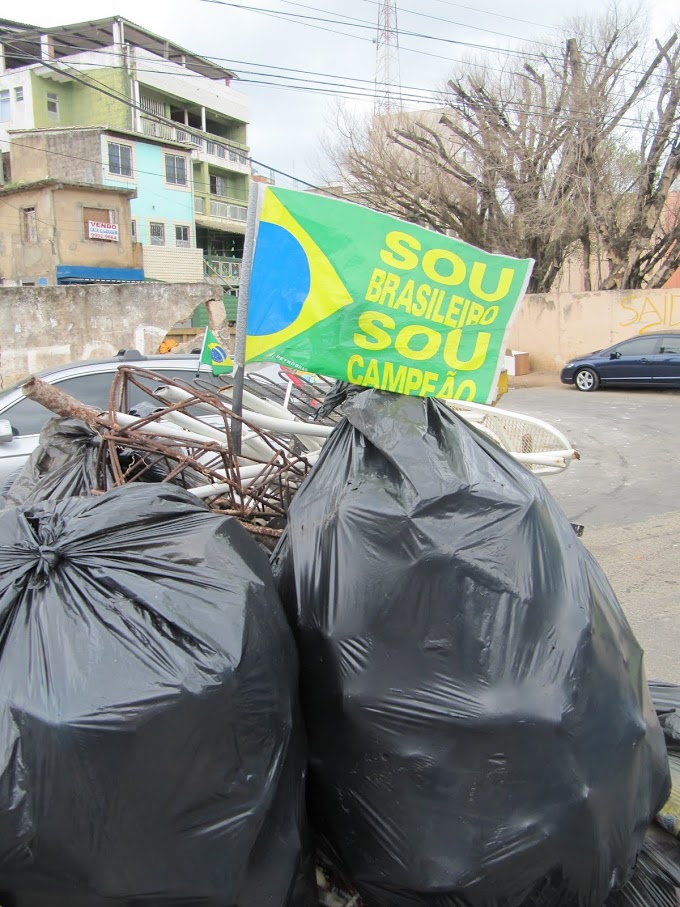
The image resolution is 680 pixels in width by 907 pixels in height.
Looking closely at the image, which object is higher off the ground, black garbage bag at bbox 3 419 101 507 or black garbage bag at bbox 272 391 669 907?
black garbage bag at bbox 3 419 101 507

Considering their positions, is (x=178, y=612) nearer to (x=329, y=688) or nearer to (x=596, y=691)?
(x=329, y=688)

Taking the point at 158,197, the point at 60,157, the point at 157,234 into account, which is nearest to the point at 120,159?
the point at 60,157

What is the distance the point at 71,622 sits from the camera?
1.27 metres

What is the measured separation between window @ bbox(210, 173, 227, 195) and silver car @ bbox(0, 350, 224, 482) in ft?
126

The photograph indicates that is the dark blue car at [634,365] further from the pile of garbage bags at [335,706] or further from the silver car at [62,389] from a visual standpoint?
the pile of garbage bags at [335,706]

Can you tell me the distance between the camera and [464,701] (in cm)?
136

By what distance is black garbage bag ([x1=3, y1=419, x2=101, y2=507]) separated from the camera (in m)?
2.30

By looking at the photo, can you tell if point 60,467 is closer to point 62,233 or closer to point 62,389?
point 62,389

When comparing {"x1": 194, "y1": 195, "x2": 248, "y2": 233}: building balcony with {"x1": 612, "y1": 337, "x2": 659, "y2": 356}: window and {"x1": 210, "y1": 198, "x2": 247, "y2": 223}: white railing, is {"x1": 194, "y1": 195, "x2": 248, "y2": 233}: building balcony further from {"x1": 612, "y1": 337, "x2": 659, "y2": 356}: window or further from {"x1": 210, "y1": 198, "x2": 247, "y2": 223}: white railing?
{"x1": 612, "y1": 337, "x2": 659, "y2": 356}: window

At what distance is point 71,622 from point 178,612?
0.19 meters

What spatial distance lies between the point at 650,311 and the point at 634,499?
37.8 feet

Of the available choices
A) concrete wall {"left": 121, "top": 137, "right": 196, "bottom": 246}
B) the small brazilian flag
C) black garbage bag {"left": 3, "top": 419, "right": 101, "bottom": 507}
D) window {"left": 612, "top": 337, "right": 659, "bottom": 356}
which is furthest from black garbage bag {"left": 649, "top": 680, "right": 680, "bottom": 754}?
concrete wall {"left": 121, "top": 137, "right": 196, "bottom": 246}

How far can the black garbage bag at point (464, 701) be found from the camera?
135 cm

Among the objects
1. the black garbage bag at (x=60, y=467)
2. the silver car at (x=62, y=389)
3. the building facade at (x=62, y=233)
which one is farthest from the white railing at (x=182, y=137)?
the black garbage bag at (x=60, y=467)
